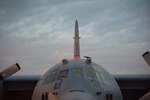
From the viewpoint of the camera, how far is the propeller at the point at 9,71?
1495 centimetres

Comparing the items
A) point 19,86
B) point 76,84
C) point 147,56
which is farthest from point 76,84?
point 19,86

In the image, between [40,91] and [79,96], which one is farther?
[40,91]

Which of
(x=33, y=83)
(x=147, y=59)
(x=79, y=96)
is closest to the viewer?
(x=79, y=96)

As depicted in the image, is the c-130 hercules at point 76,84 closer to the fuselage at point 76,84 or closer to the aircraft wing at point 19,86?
the fuselage at point 76,84

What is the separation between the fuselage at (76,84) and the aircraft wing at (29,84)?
253 inches

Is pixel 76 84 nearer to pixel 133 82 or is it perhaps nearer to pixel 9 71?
pixel 9 71

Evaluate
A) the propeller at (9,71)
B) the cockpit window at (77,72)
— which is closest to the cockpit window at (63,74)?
the cockpit window at (77,72)

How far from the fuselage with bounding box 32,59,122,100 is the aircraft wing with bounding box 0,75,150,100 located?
641 cm

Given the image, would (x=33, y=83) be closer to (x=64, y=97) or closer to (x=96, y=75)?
(x=96, y=75)

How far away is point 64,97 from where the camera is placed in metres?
8.54

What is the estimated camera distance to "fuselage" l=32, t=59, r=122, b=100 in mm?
8781

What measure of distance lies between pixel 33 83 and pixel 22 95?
59.4 inches

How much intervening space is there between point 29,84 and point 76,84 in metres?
8.97

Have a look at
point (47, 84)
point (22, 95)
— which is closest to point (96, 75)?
point (47, 84)
